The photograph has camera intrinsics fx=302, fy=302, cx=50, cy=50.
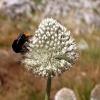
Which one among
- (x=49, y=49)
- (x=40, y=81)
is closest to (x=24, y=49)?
(x=49, y=49)

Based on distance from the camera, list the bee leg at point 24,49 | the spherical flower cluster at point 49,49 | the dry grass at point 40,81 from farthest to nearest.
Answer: the dry grass at point 40,81 < the bee leg at point 24,49 < the spherical flower cluster at point 49,49

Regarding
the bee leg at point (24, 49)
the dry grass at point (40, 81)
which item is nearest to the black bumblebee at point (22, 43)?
the bee leg at point (24, 49)

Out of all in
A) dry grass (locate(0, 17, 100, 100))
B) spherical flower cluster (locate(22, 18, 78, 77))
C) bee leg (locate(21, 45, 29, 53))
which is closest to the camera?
spherical flower cluster (locate(22, 18, 78, 77))

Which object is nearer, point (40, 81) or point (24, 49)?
point (24, 49)

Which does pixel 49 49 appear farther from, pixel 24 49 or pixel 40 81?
pixel 40 81

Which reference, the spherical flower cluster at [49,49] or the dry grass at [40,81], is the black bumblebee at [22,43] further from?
the dry grass at [40,81]

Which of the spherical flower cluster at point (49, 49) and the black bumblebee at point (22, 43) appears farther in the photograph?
the black bumblebee at point (22, 43)

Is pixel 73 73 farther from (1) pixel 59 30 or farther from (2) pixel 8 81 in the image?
(1) pixel 59 30

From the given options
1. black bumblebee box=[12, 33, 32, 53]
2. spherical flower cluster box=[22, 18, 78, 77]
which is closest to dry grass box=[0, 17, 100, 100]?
black bumblebee box=[12, 33, 32, 53]

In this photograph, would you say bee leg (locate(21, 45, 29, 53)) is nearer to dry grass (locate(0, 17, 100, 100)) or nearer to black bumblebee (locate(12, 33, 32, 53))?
black bumblebee (locate(12, 33, 32, 53))

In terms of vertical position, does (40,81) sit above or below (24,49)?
above
